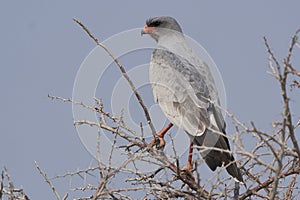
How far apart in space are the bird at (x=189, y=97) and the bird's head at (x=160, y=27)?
A: 0.71ft

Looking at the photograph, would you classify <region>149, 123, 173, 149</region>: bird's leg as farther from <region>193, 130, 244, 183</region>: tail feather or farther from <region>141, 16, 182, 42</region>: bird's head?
<region>141, 16, 182, 42</region>: bird's head

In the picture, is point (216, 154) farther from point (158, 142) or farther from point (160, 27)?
point (160, 27)

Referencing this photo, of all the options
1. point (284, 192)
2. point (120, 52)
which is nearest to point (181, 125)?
point (120, 52)

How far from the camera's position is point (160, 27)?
23.3 feet

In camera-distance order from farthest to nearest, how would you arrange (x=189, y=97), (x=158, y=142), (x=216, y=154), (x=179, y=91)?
1. (x=179, y=91)
2. (x=189, y=97)
3. (x=158, y=142)
4. (x=216, y=154)

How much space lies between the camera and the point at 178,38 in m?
6.90

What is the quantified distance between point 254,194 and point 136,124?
1.30 meters

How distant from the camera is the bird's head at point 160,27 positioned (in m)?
7.06

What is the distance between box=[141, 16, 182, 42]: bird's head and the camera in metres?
7.06

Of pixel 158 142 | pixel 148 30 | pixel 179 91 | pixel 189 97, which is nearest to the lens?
pixel 158 142

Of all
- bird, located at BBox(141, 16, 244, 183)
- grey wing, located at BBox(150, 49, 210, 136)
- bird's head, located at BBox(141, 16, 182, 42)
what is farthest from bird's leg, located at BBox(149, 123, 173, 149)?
bird's head, located at BBox(141, 16, 182, 42)

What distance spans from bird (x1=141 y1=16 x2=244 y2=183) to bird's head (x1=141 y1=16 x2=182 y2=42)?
215mm

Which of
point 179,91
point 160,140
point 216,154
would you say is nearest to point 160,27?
point 179,91

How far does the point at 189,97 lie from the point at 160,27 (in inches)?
62.2
